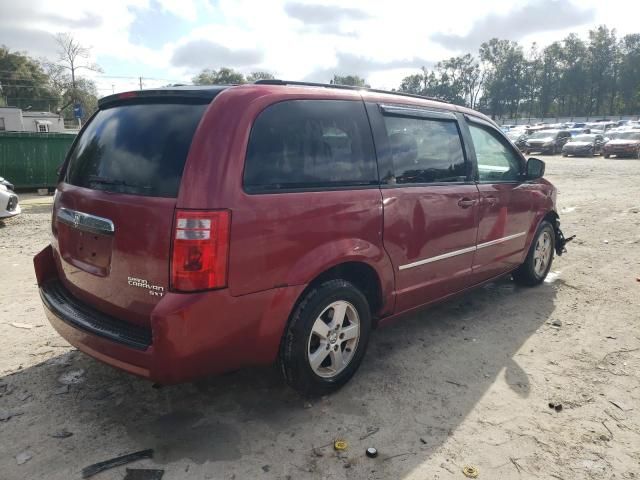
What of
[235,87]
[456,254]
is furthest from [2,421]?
[456,254]

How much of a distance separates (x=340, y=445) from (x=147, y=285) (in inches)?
53.5

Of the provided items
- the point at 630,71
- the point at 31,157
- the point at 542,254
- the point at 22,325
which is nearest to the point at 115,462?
the point at 22,325

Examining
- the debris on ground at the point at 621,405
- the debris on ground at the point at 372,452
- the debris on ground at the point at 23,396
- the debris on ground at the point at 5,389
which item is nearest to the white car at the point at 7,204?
the debris on ground at the point at 5,389

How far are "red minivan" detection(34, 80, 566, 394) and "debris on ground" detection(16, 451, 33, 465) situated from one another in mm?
600

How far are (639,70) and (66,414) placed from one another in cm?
10560

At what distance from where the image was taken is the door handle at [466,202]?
3859mm

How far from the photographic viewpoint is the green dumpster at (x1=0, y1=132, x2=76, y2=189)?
1201cm

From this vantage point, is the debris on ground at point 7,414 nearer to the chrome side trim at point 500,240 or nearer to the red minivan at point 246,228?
the red minivan at point 246,228

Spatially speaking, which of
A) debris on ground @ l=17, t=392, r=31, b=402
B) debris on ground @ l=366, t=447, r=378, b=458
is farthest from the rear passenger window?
debris on ground @ l=17, t=392, r=31, b=402

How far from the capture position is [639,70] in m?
85.3

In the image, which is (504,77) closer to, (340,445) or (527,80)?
(527,80)

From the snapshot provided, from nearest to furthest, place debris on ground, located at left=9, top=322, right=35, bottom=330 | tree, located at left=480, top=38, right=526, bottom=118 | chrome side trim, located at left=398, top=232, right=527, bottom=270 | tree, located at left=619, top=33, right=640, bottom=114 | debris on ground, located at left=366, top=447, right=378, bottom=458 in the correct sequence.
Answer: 1. debris on ground, located at left=366, top=447, right=378, bottom=458
2. chrome side trim, located at left=398, top=232, right=527, bottom=270
3. debris on ground, located at left=9, top=322, right=35, bottom=330
4. tree, located at left=619, top=33, right=640, bottom=114
5. tree, located at left=480, top=38, right=526, bottom=118

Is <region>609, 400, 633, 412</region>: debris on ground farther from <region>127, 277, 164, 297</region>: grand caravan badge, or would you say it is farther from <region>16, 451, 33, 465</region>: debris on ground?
<region>16, 451, 33, 465</region>: debris on ground

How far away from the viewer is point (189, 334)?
7.78 ft
